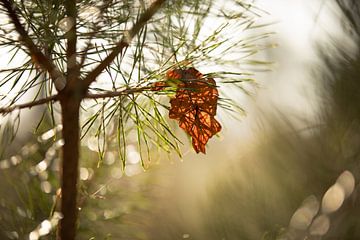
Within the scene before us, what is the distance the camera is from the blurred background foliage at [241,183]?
932 millimetres

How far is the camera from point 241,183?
3.44 ft

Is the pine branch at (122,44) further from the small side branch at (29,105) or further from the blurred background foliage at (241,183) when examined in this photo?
the blurred background foliage at (241,183)

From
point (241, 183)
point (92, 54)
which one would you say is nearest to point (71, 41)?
point (92, 54)

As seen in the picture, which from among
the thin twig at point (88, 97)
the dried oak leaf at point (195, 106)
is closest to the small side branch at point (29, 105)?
the thin twig at point (88, 97)

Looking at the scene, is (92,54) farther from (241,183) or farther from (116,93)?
(241,183)

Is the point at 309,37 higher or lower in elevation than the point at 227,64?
higher

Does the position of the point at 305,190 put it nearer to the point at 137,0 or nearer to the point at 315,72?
the point at 315,72

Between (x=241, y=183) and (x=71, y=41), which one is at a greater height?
(x=71, y=41)

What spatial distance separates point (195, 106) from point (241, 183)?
0.34 metres

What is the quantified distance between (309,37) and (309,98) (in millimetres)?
101

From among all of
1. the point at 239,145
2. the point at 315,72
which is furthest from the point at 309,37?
the point at 239,145

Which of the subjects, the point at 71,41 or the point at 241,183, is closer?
the point at 71,41

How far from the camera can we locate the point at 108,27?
76cm

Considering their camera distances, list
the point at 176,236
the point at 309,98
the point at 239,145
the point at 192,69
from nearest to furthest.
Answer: the point at 192,69 → the point at 176,236 → the point at 239,145 → the point at 309,98
